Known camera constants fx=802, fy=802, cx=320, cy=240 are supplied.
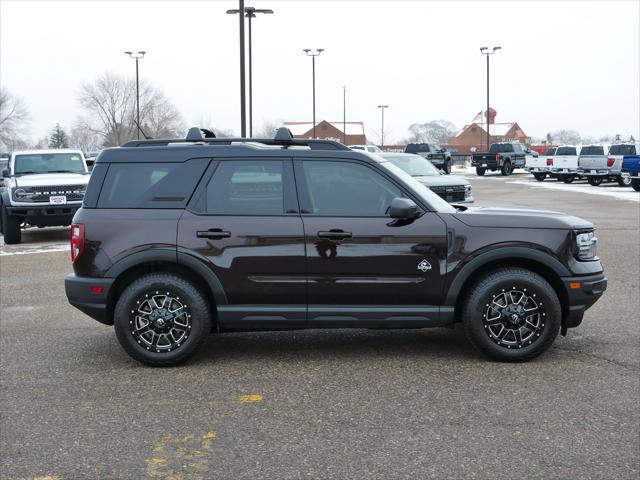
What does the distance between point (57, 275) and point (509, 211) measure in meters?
7.28

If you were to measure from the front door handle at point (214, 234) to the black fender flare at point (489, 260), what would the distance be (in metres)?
1.79

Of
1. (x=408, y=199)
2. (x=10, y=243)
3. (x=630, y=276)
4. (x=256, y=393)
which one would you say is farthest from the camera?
(x=10, y=243)

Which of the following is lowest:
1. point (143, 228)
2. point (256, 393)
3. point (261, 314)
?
point (256, 393)

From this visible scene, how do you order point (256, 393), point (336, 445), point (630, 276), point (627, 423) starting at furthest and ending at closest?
point (630, 276) → point (256, 393) → point (627, 423) → point (336, 445)

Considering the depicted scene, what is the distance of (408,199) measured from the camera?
20.4 feet

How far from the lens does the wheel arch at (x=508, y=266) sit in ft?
20.4

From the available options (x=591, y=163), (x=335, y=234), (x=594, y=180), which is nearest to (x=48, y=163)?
(x=335, y=234)

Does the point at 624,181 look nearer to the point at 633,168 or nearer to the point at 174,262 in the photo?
the point at 633,168

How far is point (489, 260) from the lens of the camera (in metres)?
6.23

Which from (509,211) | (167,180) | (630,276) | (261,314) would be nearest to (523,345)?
(509,211)

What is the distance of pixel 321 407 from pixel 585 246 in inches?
104

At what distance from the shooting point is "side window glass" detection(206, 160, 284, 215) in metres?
6.35

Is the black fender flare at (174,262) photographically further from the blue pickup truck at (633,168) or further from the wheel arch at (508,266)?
the blue pickup truck at (633,168)

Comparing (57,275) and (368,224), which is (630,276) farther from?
(57,275)
